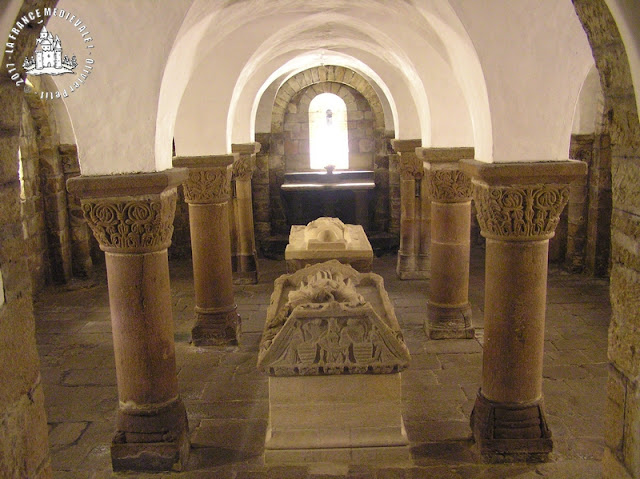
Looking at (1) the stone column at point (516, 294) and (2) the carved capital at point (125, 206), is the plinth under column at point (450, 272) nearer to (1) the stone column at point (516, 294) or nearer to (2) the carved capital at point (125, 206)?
(1) the stone column at point (516, 294)

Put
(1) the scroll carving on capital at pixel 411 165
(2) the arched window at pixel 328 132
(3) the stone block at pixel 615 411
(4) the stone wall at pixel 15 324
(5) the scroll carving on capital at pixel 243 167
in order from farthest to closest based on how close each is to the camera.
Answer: (2) the arched window at pixel 328 132, (5) the scroll carving on capital at pixel 243 167, (1) the scroll carving on capital at pixel 411 165, (3) the stone block at pixel 615 411, (4) the stone wall at pixel 15 324

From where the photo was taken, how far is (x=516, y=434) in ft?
15.8

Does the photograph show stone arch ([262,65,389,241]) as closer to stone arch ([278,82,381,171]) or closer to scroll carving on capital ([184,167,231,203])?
stone arch ([278,82,381,171])

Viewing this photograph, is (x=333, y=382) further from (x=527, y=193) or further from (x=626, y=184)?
(x=626, y=184)

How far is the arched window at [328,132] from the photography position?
48.3 feet

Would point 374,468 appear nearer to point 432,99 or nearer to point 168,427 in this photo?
point 168,427

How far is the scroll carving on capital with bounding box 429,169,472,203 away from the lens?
7332 millimetres

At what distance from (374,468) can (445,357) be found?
257 centimetres

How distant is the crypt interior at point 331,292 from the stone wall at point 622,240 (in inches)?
0.5

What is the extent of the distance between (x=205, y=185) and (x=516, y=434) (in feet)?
14.3

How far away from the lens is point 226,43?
23.4ft

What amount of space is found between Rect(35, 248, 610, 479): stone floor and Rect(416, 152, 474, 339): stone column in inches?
10.8

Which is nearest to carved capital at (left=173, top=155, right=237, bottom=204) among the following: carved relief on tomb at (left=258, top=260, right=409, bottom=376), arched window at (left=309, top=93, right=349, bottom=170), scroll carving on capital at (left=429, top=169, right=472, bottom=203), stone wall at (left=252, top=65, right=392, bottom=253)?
scroll carving on capital at (left=429, top=169, right=472, bottom=203)

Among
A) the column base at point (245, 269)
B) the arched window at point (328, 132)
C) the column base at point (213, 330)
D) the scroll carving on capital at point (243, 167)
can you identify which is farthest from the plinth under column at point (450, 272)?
the arched window at point (328, 132)
